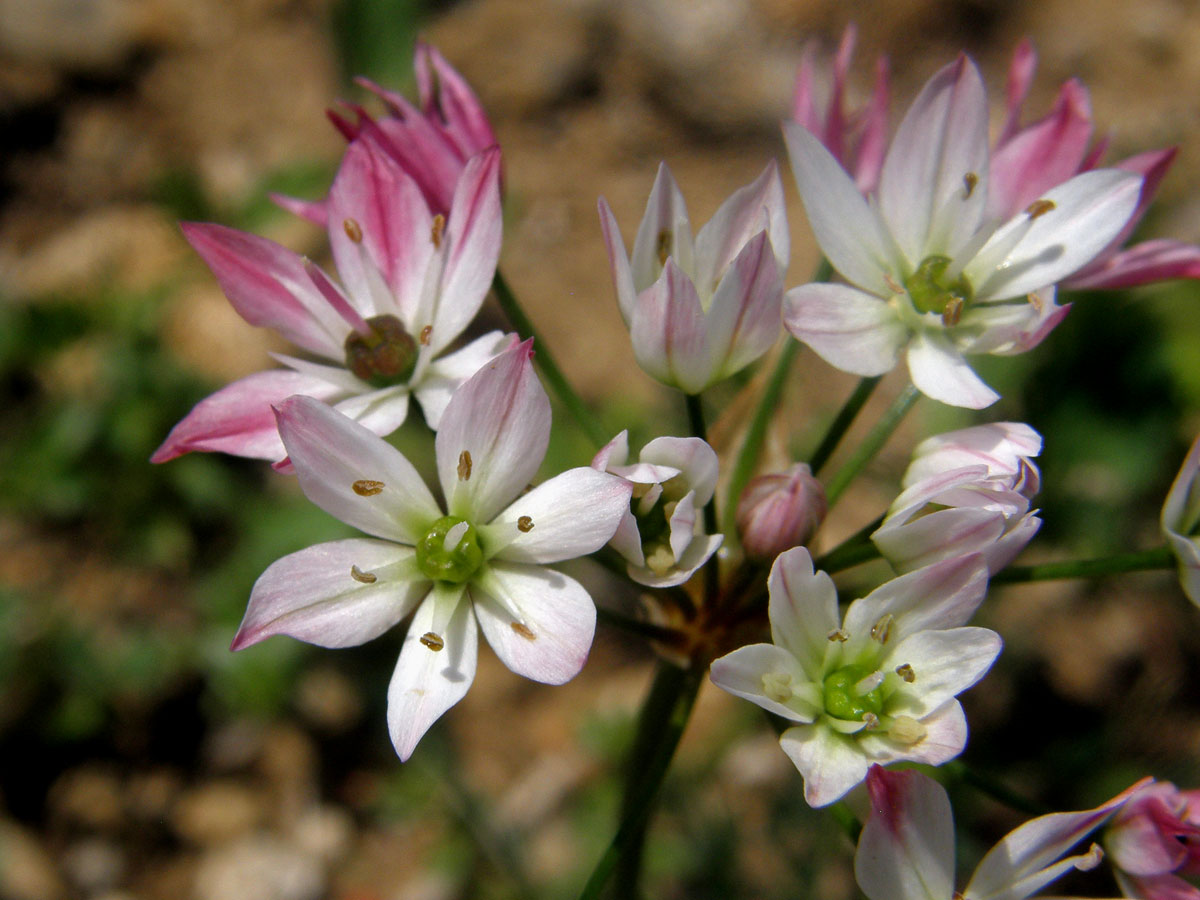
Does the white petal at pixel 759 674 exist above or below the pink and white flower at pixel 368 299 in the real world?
below

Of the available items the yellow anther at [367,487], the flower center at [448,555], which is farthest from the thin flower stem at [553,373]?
the yellow anther at [367,487]

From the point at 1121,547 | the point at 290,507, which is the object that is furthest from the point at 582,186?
the point at 1121,547

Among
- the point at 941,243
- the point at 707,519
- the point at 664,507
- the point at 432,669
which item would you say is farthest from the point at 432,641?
the point at 941,243

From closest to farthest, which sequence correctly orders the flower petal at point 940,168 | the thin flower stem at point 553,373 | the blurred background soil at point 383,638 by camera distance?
the flower petal at point 940,168
the thin flower stem at point 553,373
the blurred background soil at point 383,638

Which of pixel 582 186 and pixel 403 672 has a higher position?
pixel 403 672

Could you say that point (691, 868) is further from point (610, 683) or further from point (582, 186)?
point (582, 186)

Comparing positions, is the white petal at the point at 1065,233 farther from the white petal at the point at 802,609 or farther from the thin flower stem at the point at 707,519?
the white petal at the point at 802,609

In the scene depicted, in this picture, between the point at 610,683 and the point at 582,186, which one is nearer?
the point at 610,683

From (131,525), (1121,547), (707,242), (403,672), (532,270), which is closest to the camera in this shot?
(403,672)
